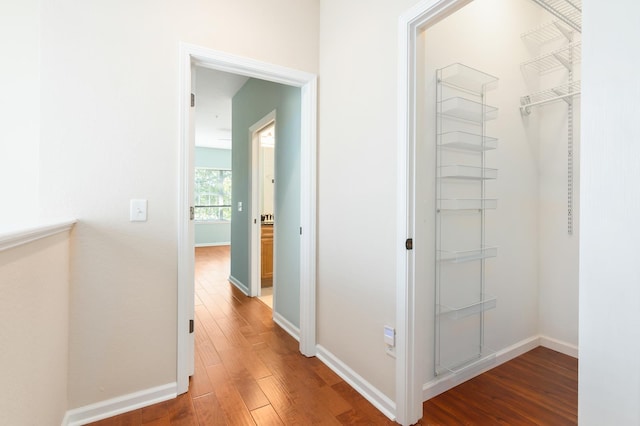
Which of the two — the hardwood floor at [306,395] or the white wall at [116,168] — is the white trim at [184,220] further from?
the hardwood floor at [306,395]

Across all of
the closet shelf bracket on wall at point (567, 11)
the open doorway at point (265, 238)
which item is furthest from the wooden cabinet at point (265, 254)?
the closet shelf bracket on wall at point (567, 11)

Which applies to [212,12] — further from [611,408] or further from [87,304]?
[611,408]

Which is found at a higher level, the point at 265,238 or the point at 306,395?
the point at 265,238

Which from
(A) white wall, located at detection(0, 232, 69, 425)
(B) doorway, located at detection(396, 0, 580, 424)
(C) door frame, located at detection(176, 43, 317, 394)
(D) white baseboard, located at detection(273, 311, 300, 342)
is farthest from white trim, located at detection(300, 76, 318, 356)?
(A) white wall, located at detection(0, 232, 69, 425)

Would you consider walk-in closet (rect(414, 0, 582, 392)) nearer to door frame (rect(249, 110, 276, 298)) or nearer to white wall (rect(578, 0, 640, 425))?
white wall (rect(578, 0, 640, 425))

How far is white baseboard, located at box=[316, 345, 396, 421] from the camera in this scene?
171 centimetres

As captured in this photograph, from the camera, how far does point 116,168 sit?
1729 mm

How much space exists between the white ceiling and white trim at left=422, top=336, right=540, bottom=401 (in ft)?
11.5

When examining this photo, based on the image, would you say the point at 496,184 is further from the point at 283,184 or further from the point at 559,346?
the point at 283,184

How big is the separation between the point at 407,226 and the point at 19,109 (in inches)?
83.6

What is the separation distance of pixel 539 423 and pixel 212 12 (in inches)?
120

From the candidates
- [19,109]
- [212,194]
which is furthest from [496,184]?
[212,194]

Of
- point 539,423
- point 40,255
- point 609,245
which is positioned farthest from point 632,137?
point 40,255

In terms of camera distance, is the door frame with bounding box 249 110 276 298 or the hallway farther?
the door frame with bounding box 249 110 276 298
